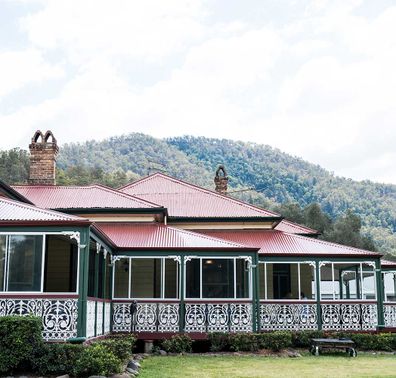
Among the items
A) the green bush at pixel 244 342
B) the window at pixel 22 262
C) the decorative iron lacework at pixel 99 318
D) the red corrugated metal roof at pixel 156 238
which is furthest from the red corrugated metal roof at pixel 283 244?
the window at pixel 22 262

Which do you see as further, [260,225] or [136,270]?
[260,225]

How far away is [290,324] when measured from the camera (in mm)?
22219

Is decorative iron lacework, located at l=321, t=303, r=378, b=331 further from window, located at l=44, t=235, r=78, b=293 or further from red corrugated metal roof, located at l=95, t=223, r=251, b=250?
window, located at l=44, t=235, r=78, b=293

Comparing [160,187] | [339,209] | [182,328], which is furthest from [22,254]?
[339,209]

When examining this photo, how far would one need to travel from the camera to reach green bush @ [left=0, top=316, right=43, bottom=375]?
13.4 meters

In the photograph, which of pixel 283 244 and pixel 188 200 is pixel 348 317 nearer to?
pixel 283 244

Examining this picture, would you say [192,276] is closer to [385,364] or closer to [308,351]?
[308,351]

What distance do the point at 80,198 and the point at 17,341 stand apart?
1242 cm

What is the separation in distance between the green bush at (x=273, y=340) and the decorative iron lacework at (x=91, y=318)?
5947mm

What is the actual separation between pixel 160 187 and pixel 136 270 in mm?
6930

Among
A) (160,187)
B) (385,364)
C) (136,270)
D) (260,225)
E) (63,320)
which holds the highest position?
(160,187)

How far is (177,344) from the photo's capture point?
64.3ft

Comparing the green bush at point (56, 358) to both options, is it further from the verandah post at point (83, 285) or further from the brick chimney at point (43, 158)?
the brick chimney at point (43, 158)

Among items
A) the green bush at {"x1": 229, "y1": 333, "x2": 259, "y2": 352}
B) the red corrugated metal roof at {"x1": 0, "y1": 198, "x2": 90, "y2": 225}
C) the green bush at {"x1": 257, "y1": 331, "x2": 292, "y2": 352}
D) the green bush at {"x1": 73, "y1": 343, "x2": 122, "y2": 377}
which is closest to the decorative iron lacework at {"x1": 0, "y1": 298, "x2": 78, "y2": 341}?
the green bush at {"x1": 73, "y1": 343, "x2": 122, "y2": 377}
